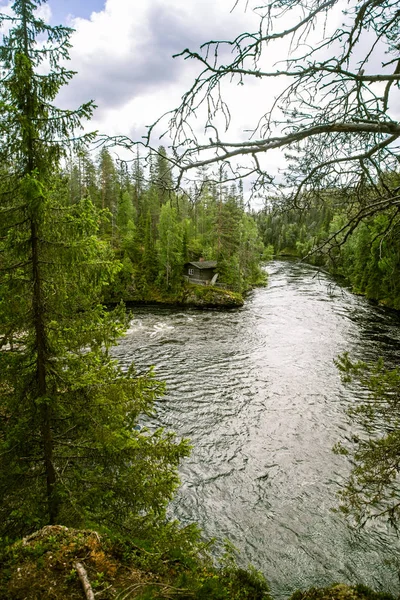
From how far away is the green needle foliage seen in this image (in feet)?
16.3

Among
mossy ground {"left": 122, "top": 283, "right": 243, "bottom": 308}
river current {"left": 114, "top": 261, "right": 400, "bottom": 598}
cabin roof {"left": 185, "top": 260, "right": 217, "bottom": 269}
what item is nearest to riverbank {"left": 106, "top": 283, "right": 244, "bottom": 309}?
mossy ground {"left": 122, "top": 283, "right": 243, "bottom": 308}

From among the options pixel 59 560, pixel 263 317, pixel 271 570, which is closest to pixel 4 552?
pixel 59 560

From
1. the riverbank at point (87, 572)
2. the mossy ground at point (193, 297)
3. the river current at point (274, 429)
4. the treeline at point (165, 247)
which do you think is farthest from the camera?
the treeline at point (165, 247)

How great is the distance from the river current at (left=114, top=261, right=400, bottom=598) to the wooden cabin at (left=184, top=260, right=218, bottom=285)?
12540 millimetres

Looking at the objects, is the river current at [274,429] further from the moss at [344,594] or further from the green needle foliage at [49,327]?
the green needle foliage at [49,327]

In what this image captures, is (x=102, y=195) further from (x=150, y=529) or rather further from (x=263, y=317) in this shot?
(x=150, y=529)

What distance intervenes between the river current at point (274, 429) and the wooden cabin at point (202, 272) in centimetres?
1254

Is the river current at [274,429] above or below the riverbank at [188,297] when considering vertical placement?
below

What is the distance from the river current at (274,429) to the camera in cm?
786

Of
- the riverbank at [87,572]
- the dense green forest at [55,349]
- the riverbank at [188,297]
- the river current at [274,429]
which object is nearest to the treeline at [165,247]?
the riverbank at [188,297]

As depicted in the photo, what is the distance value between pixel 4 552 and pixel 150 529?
3426 millimetres

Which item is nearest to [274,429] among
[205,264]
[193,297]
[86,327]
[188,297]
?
[86,327]

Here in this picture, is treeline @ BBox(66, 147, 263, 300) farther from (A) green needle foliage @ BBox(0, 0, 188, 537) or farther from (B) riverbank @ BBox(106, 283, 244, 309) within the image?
(A) green needle foliage @ BBox(0, 0, 188, 537)

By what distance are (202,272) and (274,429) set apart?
29.4 meters
